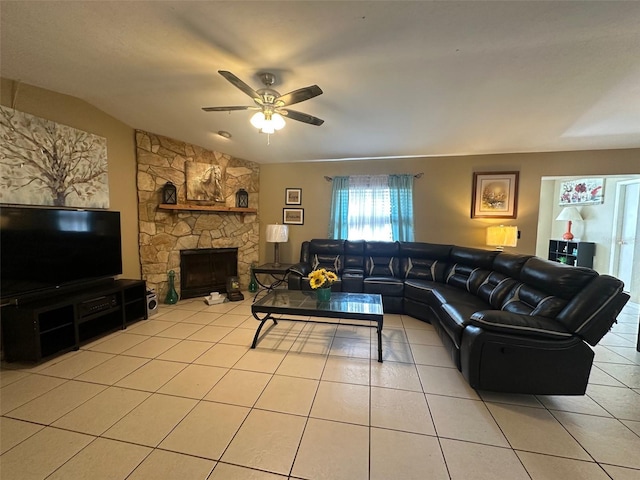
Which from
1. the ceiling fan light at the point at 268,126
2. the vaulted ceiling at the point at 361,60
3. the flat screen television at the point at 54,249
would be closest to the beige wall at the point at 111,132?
the vaulted ceiling at the point at 361,60

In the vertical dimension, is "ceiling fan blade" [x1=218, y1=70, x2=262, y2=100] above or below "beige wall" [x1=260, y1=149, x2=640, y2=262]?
above

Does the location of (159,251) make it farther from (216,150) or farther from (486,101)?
(486,101)

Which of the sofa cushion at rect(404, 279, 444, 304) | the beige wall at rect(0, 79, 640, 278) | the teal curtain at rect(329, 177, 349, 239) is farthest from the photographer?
the teal curtain at rect(329, 177, 349, 239)

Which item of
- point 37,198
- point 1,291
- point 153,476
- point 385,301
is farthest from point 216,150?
point 153,476

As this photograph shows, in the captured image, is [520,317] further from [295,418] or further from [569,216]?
[569,216]

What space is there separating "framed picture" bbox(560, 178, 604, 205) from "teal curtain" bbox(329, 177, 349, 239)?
4.96 metres

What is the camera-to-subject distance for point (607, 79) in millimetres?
2361

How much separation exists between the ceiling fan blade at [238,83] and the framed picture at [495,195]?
149 inches

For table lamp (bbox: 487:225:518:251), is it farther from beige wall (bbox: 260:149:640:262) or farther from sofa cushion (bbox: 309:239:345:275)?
sofa cushion (bbox: 309:239:345:275)

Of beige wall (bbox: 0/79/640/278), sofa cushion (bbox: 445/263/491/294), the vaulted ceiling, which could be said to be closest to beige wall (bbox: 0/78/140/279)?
beige wall (bbox: 0/79/640/278)

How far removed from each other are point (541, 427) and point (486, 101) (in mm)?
2894

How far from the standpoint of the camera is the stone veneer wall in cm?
377

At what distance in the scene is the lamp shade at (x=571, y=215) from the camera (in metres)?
5.31

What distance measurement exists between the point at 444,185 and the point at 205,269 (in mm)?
4331
